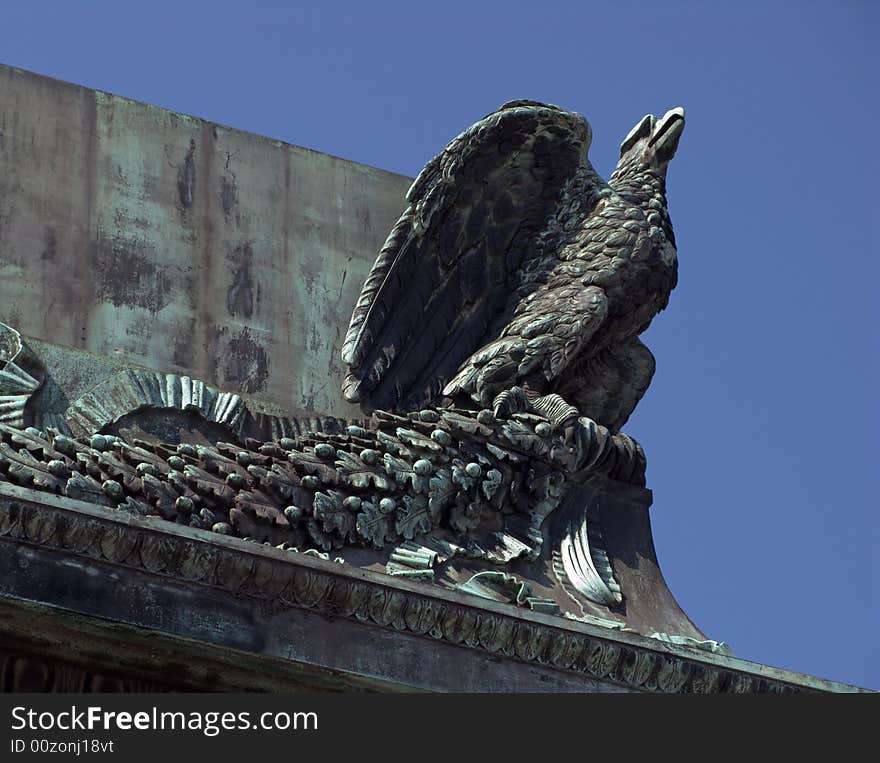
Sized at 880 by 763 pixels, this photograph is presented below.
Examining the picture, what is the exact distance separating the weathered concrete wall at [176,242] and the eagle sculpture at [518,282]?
339 millimetres

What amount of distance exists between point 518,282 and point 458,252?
1.12 feet

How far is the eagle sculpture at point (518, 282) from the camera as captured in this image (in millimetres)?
14430

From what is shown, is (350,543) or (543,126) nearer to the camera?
(350,543)

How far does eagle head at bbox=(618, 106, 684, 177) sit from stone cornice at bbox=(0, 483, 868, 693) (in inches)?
113

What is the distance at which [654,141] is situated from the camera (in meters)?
15.3

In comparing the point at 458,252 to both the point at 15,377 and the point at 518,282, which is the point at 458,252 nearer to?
the point at 518,282

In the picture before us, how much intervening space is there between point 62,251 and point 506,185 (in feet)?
7.47

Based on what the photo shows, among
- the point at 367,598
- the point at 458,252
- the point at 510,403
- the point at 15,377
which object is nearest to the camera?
the point at 367,598

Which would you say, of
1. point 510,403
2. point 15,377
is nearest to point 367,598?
point 510,403

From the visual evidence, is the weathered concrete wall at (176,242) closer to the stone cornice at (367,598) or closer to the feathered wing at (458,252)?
the feathered wing at (458,252)

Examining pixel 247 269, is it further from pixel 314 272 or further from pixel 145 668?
pixel 145 668

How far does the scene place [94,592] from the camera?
39.6ft

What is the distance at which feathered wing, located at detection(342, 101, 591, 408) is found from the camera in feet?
47.7

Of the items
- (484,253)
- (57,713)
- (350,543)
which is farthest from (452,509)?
(57,713)
